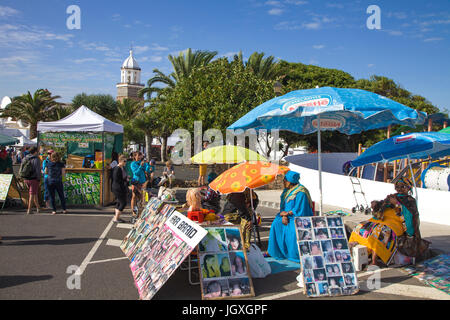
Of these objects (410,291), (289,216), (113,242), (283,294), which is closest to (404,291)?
(410,291)

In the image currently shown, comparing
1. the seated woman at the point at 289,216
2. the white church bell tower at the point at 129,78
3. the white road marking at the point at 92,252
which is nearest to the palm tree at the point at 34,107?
the white road marking at the point at 92,252

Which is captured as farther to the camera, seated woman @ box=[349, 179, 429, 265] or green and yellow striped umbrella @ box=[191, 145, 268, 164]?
green and yellow striped umbrella @ box=[191, 145, 268, 164]

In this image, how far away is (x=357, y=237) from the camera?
662cm

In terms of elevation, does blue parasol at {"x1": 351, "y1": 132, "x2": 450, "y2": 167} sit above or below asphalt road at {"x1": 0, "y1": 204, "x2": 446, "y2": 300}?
above

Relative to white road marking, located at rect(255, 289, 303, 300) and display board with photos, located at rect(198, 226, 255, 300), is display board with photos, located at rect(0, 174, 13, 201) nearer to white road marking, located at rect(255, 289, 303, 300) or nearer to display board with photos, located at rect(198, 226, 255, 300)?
display board with photos, located at rect(198, 226, 255, 300)

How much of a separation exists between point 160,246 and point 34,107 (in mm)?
35973

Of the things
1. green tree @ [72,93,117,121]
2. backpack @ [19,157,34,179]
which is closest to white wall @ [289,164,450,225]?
backpack @ [19,157,34,179]

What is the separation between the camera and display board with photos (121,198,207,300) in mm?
4543

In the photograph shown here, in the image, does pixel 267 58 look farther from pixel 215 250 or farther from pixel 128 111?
pixel 215 250

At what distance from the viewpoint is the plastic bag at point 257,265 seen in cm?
561

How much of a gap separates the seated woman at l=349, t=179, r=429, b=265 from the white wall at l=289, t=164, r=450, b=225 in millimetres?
4279

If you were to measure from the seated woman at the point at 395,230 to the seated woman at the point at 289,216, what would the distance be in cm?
112

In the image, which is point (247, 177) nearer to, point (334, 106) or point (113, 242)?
point (334, 106)

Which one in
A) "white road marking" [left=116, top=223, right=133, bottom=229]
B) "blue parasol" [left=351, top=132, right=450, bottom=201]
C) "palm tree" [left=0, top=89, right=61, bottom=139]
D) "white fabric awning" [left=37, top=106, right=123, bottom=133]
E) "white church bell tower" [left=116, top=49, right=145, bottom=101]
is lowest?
"white road marking" [left=116, top=223, right=133, bottom=229]
